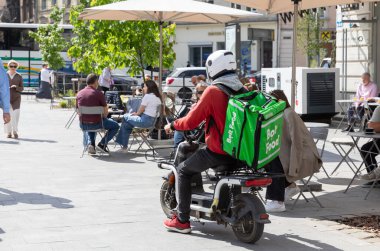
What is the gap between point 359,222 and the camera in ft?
25.7

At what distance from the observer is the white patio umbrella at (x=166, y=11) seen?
12.9 m

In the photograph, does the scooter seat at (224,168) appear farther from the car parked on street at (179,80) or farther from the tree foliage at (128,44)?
the car parked on street at (179,80)

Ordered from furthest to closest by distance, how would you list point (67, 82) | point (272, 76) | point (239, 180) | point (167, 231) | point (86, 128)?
point (67, 82)
point (272, 76)
point (86, 128)
point (167, 231)
point (239, 180)

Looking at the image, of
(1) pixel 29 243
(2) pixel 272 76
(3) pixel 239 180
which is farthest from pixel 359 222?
(2) pixel 272 76

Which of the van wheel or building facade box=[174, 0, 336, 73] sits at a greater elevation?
building facade box=[174, 0, 336, 73]

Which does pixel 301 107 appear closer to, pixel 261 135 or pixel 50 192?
pixel 50 192

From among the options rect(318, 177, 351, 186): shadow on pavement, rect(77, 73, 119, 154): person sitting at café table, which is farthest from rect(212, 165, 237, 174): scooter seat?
rect(77, 73, 119, 154): person sitting at café table

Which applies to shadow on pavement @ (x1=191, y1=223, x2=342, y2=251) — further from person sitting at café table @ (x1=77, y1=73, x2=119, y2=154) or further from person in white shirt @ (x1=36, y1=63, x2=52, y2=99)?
person in white shirt @ (x1=36, y1=63, x2=52, y2=99)

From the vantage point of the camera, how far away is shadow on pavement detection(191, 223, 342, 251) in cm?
679

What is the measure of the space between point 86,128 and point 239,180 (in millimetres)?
6911

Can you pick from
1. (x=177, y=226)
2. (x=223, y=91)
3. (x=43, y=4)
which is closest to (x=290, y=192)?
(x=177, y=226)

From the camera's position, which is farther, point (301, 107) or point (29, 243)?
point (301, 107)

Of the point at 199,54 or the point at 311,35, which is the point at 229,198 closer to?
the point at 311,35

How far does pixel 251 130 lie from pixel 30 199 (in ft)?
11.5
